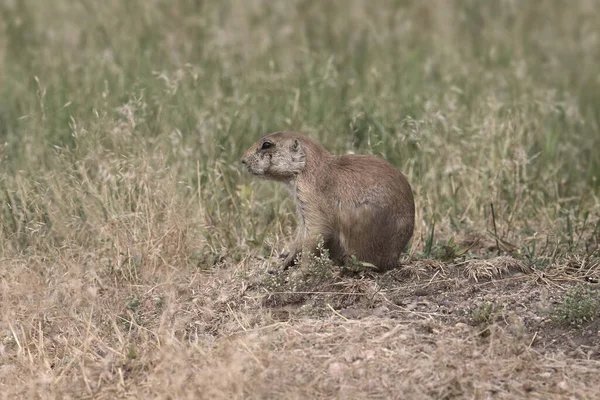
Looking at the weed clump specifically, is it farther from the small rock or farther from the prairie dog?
the prairie dog

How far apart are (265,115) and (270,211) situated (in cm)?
122

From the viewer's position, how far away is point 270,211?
691 centimetres

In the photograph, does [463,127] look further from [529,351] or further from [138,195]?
[529,351]

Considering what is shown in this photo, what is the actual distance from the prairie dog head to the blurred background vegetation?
604mm

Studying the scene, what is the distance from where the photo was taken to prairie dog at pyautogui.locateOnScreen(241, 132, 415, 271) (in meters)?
5.60

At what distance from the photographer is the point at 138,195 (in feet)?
21.2

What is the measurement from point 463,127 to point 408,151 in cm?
52

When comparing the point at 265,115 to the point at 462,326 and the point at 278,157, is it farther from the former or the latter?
the point at 462,326

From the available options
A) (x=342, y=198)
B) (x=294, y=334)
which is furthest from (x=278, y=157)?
(x=294, y=334)

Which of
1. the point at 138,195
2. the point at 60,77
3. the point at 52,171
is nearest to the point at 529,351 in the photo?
the point at 138,195

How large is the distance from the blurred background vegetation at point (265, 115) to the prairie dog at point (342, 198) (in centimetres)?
67

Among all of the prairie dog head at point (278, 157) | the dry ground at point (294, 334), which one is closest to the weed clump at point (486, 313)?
the dry ground at point (294, 334)

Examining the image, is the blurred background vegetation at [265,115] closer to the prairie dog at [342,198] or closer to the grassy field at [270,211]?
the grassy field at [270,211]

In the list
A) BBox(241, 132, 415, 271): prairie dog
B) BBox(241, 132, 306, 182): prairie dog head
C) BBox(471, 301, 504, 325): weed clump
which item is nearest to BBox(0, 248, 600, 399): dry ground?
BBox(471, 301, 504, 325): weed clump
